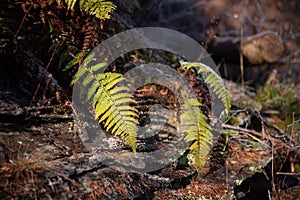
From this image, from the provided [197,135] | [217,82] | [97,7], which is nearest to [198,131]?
[197,135]

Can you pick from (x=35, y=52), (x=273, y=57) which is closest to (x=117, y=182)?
(x=35, y=52)

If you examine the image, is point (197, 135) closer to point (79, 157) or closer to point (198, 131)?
point (198, 131)

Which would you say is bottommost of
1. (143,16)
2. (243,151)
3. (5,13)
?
(243,151)

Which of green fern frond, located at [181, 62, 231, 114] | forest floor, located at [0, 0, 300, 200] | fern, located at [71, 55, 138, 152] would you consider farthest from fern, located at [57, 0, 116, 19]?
green fern frond, located at [181, 62, 231, 114]

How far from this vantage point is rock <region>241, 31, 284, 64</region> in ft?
21.2

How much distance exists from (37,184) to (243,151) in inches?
83.2

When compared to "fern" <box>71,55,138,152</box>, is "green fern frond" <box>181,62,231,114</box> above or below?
above

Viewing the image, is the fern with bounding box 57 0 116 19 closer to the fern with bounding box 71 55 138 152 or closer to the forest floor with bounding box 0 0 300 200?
the fern with bounding box 71 55 138 152

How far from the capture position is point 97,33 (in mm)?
3289

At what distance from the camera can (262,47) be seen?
21.4ft

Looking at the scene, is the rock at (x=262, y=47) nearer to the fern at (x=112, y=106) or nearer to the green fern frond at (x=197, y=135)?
the green fern frond at (x=197, y=135)

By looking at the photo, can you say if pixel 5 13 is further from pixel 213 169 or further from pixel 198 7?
pixel 198 7

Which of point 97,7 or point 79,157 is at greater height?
point 97,7

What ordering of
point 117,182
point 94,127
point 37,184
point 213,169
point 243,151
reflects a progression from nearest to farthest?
1. point 37,184
2. point 117,182
3. point 94,127
4. point 213,169
5. point 243,151
